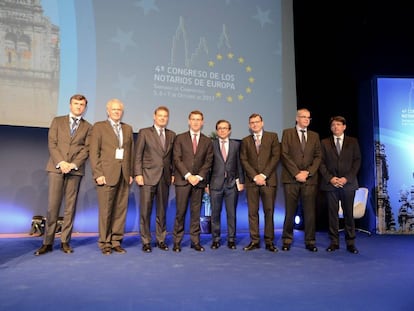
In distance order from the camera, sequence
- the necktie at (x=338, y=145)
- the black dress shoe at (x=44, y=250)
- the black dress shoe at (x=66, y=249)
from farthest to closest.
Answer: the necktie at (x=338, y=145)
the black dress shoe at (x=66, y=249)
the black dress shoe at (x=44, y=250)

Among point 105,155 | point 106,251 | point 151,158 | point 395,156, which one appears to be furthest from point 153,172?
point 395,156

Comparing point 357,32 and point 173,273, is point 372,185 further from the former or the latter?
point 173,273

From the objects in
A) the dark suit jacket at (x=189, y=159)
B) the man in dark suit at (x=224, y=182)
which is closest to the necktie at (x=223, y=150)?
the man in dark suit at (x=224, y=182)

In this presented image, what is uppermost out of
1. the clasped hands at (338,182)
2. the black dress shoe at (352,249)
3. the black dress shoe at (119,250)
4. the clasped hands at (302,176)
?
the clasped hands at (302,176)

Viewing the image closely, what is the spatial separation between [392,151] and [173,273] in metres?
4.23

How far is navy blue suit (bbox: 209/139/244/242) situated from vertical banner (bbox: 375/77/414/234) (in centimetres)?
269

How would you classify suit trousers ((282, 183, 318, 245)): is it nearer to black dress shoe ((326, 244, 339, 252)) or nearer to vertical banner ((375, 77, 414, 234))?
black dress shoe ((326, 244, 339, 252))

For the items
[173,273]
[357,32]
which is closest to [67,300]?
[173,273]

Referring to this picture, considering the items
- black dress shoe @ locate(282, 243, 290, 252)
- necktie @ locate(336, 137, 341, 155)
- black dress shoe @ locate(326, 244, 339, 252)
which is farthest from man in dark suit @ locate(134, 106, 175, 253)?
necktie @ locate(336, 137, 341, 155)

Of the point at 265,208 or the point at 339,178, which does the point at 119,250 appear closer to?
the point at 265,208

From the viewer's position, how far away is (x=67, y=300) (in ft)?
7.25

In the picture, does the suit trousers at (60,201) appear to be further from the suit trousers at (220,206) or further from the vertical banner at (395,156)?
the vertical banner at (395,156)

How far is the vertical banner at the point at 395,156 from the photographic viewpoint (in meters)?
5.48

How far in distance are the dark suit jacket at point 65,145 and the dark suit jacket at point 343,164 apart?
2665 mm
